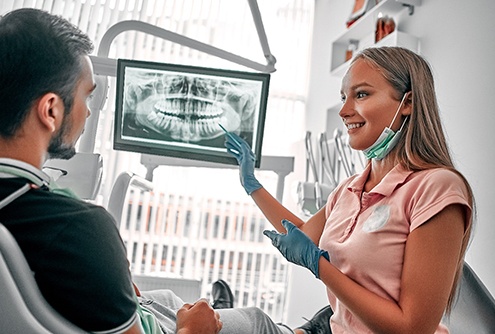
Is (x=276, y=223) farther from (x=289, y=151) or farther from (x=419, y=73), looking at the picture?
(x=289, y=151)

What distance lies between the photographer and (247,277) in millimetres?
3848

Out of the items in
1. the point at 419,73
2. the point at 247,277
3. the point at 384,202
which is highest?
the point at 419,73

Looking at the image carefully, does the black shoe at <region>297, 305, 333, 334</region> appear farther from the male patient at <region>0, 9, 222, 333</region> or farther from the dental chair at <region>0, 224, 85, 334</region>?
the dental chair at <region>0, 224, 85, 334</region>

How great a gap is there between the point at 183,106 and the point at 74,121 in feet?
3.42

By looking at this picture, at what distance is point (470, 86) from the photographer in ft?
7.04

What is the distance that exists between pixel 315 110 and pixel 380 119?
2.30 metres

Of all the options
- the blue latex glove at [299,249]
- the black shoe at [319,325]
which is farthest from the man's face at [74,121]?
the black shoe at [319,325]

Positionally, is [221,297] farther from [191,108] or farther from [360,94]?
[360,94]

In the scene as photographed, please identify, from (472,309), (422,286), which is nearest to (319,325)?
(472,309)

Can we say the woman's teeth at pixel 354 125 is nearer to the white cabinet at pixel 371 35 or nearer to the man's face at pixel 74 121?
the man's face at pixel 74 121

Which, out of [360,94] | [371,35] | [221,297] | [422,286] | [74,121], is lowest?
[221,297]

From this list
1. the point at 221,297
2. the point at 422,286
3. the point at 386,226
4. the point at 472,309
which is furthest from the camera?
the point at 221,297

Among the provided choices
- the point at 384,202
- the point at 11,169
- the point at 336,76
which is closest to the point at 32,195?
the point at 11,169

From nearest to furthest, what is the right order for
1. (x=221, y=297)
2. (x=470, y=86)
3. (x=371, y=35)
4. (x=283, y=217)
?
(x=283, y=217)
(x=470, y=86)
(x=221, y=297)
(x=371, y=35)
